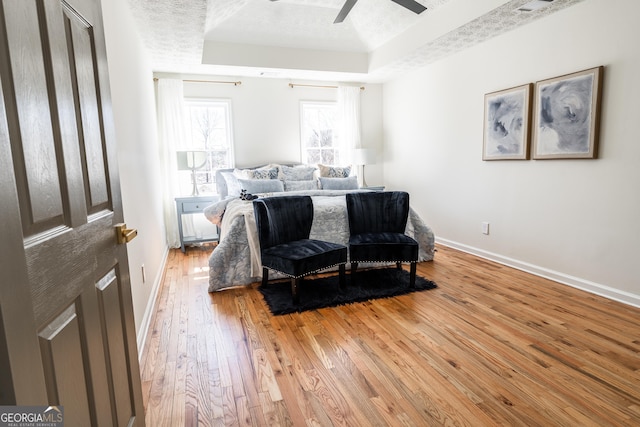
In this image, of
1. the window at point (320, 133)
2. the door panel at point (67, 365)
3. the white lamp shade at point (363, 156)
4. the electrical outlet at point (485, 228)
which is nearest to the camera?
the door panel at point (67, 365)

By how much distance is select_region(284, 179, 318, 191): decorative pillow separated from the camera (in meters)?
5.06

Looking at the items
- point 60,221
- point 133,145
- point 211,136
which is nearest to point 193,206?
point 211,136

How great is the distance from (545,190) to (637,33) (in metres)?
1.39

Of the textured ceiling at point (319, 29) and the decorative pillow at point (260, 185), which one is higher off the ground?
the textured ceiling at point (319, 29)

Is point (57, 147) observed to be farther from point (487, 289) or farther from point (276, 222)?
point (487, 289)

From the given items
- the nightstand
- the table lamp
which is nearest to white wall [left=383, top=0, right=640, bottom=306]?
the table lamp

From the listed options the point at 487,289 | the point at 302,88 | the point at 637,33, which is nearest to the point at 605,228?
the point at 487,289

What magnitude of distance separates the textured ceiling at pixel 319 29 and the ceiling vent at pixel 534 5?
0.06 metres

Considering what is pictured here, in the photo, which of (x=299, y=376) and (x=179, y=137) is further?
(x=179, y=137)

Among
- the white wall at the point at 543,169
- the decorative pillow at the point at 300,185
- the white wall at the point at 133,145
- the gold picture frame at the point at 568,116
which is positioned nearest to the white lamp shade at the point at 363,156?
the white wall at the point at 543,169

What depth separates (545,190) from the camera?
3420mm

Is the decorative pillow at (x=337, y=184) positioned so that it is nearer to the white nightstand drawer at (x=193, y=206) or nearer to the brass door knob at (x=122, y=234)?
the white nightstand drawer at (x=193, y=206)

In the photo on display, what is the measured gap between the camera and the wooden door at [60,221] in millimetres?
593

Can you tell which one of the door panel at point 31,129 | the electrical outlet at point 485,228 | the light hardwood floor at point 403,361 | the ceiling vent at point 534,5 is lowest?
the light hardwood floor at point 403,361
